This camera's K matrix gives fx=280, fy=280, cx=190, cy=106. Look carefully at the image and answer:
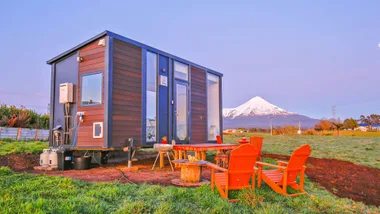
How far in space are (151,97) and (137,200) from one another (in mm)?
4486

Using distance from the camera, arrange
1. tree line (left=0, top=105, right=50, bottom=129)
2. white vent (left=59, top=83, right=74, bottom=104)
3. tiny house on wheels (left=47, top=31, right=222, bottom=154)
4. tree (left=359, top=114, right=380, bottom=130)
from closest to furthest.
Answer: tiny house on wheels (left=47, top=31, right=222, bottom=154) → white vent (left=59, top=83, right=74, bottom=104) → tree line (left=0, top=105, right=50, bottom=129) → tree (left=359, top=114, right=380, bottom=130)

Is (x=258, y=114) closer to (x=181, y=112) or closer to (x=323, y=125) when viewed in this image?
(x=323, y=125)

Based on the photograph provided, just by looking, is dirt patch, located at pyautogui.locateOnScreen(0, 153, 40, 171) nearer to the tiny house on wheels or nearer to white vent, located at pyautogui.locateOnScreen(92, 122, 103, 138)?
the tiny house on wheels

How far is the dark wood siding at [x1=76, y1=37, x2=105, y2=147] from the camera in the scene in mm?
6655

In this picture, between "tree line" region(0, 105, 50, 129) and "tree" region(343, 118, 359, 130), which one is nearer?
"tree line" region(0, 105, 50, 129)

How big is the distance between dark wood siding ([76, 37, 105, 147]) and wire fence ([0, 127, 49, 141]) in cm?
734

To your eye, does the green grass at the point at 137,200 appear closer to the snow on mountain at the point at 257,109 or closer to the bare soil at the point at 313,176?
the bare soil at the point at 313,176

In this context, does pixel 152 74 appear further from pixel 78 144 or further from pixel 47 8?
pixel 47 8

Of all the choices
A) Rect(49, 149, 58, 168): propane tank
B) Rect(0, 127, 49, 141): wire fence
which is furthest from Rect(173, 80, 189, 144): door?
Rect(0, 127, 49, 141): wire fence

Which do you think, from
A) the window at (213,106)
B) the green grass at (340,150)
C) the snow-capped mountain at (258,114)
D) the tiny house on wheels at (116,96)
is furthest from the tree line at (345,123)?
the tiny house on wheels at (116,96)

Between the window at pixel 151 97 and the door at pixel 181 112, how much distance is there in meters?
0.88

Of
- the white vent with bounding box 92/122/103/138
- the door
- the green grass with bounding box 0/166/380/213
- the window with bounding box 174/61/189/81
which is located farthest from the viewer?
the window with bounding box 174/61/189/81

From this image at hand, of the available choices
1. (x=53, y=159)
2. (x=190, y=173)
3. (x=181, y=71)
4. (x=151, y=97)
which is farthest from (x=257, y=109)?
(x=190, y=173)

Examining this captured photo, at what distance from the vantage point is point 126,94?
22.9 feet
